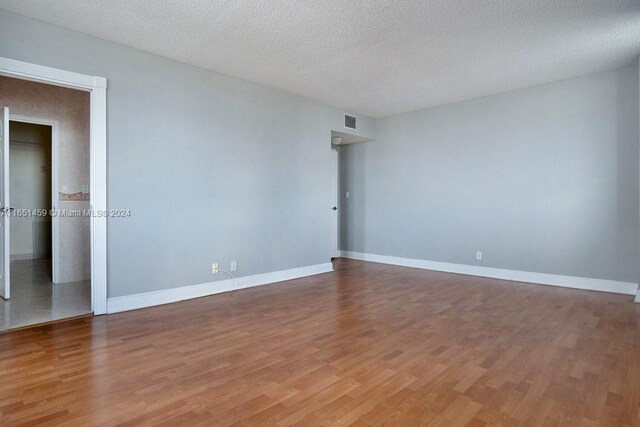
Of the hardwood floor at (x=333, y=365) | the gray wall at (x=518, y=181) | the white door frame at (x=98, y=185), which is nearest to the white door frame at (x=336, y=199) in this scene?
the gray wall at (x=518, y=181)

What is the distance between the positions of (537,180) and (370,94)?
8.74 ft

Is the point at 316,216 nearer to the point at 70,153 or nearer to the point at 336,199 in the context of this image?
the point at 336,199

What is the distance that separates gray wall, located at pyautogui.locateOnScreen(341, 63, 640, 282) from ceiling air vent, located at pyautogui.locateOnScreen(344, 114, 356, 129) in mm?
704

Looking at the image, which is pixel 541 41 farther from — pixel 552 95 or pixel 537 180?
pixel 537 180

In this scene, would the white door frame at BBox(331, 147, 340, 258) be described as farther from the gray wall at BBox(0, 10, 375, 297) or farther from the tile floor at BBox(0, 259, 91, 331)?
the tile floor at BBox(0, 259, 91, 331)

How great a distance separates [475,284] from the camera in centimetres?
475

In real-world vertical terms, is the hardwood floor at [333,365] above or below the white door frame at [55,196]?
below

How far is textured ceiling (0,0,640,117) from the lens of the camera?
2.83m

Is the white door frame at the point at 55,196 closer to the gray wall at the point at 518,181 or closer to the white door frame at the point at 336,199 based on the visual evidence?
the white door frame at the point at 336,199

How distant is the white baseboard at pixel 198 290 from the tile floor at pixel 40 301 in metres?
0.31

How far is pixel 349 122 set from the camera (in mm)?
6129

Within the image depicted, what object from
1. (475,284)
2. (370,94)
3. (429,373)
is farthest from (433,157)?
(429,373)

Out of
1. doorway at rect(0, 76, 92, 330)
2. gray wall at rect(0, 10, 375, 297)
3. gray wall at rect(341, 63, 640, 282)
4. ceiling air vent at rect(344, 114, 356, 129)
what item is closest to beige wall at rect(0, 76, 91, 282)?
doorway at rect(0, 76, 92, 330)

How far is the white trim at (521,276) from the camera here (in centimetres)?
422
